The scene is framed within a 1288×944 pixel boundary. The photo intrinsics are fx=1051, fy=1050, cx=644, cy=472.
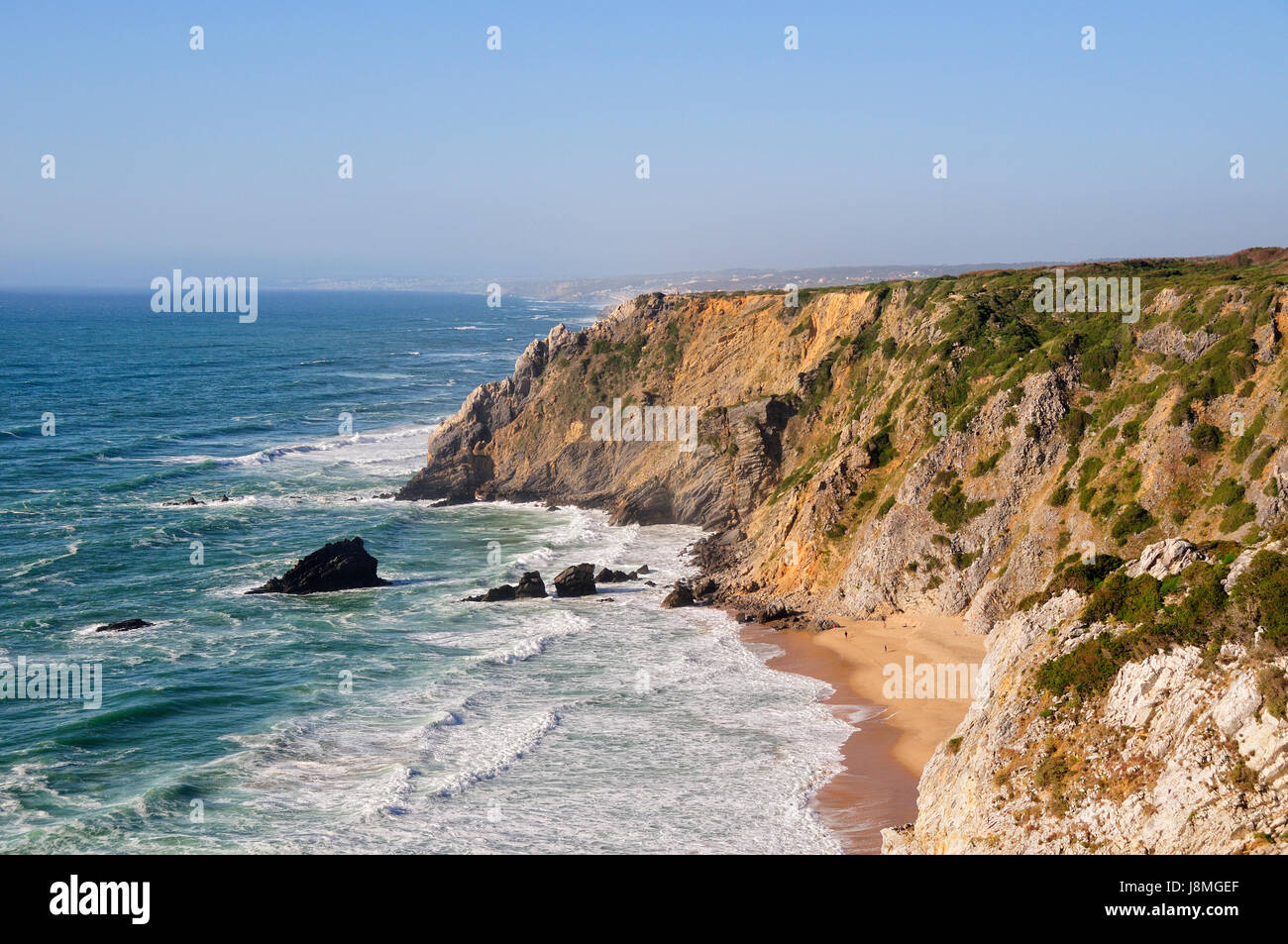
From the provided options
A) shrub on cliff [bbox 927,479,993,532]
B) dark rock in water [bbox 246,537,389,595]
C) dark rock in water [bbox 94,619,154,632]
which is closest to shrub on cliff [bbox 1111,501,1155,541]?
shrub on cliff [bbox 927,479,993,532]

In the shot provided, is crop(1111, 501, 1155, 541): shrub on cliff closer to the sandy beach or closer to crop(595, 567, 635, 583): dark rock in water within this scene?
the sandy beach

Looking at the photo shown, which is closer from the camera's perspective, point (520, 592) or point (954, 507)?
point (954, 507)

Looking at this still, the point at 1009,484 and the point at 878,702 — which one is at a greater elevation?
the point at 1009,484

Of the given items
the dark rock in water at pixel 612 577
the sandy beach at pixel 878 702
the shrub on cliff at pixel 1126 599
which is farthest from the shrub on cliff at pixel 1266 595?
the dark rock in water at pixel 612 577

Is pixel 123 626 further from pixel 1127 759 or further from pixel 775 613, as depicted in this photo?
pixel 1127 759

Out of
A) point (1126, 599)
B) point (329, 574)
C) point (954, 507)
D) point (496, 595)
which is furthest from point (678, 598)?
point (1126, 599)

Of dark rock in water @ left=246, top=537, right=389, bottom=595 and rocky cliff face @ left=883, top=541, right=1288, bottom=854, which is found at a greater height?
rocky cliff face @ left=883, top=541, right=1288, bottom=854

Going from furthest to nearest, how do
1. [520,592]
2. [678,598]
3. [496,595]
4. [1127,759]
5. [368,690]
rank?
[520,592] → [496,595] → [678,598] → [368,690] → [1127,759]
